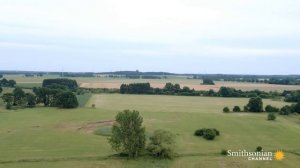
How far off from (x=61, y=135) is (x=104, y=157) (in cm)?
1594

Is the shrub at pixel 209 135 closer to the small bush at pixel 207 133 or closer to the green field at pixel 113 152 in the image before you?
the small bush at pixel 207 133

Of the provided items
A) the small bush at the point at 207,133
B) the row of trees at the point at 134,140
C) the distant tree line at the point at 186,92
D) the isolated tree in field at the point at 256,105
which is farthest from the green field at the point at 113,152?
the distant tree line at the point at 186,92

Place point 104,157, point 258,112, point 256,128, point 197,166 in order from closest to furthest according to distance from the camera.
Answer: point 197,166 → point 104,157 → point 256,128 → point 258,112

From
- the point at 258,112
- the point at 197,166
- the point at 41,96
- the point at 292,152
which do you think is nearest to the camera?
the point at 197,166

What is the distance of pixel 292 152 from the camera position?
52125 mm

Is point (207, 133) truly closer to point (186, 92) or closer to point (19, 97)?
point (19, 97)

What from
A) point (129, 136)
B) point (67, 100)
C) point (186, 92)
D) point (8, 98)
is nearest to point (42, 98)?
point (8, 98)

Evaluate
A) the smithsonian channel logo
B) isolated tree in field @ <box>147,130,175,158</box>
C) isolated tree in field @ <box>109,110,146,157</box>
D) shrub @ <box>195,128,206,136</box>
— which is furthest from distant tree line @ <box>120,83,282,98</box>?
isolated tree in field @ <box>109,110,146,157</box>

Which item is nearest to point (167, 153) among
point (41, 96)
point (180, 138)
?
point (180, 138)

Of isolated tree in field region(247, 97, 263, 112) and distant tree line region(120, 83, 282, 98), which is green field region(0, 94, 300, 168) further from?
distant tree line region(120, 83, 282, 98)

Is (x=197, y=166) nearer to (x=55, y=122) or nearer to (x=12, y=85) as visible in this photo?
(x=55, y=122)

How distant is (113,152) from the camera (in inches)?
1976

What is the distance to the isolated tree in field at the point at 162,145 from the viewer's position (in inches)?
1881

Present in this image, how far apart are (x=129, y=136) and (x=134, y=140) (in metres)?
0.81
